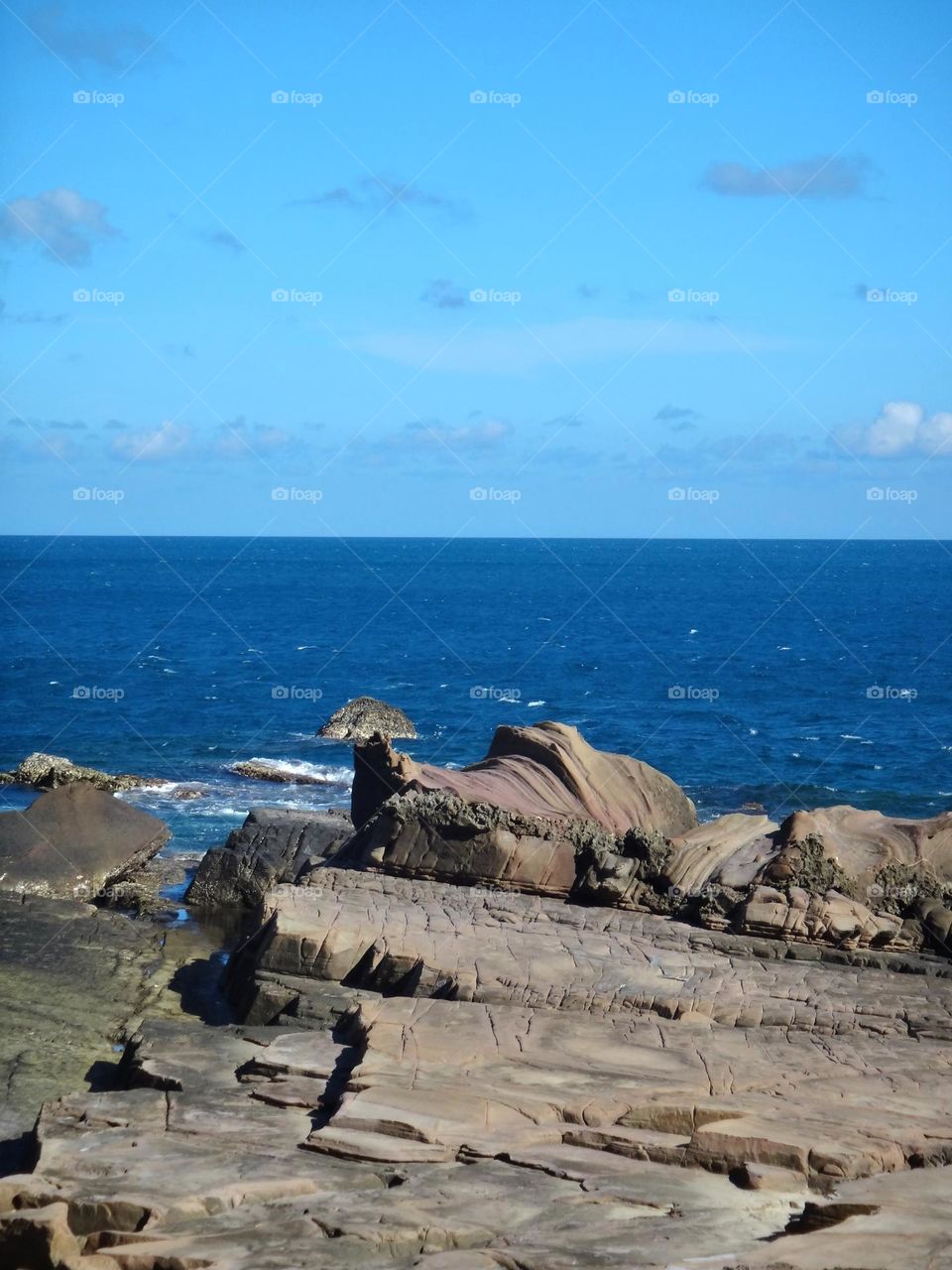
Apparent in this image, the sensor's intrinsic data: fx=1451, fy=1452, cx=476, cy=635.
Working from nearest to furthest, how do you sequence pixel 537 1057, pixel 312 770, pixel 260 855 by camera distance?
pixel 537 1057 < pixel 260 855 < pixel 312 770

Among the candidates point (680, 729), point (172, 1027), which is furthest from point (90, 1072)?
point (680, 729)

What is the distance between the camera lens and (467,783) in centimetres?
2419

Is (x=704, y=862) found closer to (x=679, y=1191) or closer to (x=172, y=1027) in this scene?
(x=172, y=1027)

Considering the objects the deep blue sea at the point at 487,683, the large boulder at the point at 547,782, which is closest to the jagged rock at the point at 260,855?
the large boulder at the point at 547,782

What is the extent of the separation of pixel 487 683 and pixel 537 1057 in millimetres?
51071

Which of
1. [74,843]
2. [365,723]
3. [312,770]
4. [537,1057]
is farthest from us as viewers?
[365,723]

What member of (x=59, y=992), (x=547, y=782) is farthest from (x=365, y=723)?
(x=59, y=992)

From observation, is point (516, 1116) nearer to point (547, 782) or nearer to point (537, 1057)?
point (537, 1057)

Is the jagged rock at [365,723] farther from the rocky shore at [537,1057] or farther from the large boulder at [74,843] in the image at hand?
the rocky shore at [537,1057]

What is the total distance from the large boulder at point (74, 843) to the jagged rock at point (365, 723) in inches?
788

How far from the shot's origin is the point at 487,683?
66125 millimetres

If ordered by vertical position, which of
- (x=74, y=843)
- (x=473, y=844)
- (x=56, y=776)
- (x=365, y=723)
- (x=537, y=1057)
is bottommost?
(x=537, y=1057)

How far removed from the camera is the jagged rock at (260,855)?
27.2 m

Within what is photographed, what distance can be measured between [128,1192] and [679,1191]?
4496mm
